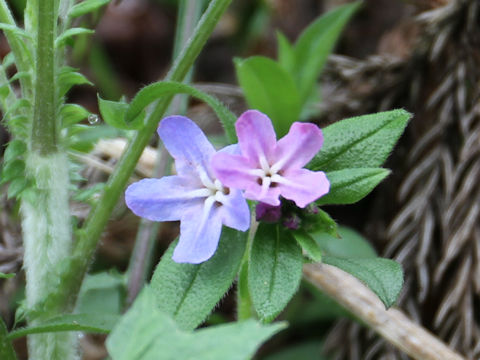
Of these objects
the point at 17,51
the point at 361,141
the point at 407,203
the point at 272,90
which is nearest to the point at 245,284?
the point at 361,141

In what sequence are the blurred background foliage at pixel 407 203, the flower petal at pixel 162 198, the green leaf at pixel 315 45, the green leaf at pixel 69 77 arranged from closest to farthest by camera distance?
1. the flower petal at pixel 162 198
2. the green leaf at pixel 69 77
3. the blurred background foliage at pixel 407 203
4. the green leaf at pixel 315 45

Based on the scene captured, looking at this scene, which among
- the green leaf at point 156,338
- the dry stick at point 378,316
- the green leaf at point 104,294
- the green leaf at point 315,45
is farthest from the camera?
the green leaf at point 315,45

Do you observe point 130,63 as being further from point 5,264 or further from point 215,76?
point 5,264

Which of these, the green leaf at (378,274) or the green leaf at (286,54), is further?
the green leaf at (286,54)

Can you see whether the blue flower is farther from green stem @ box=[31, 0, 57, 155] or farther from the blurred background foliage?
the blurred background foliage

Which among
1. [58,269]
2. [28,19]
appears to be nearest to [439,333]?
[58,269]

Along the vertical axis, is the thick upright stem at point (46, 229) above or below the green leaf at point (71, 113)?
below

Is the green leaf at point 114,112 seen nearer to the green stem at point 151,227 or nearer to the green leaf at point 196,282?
the green leaf at point 196,282

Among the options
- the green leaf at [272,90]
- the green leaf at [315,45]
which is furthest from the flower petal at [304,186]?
the green leaf at [315,45]
